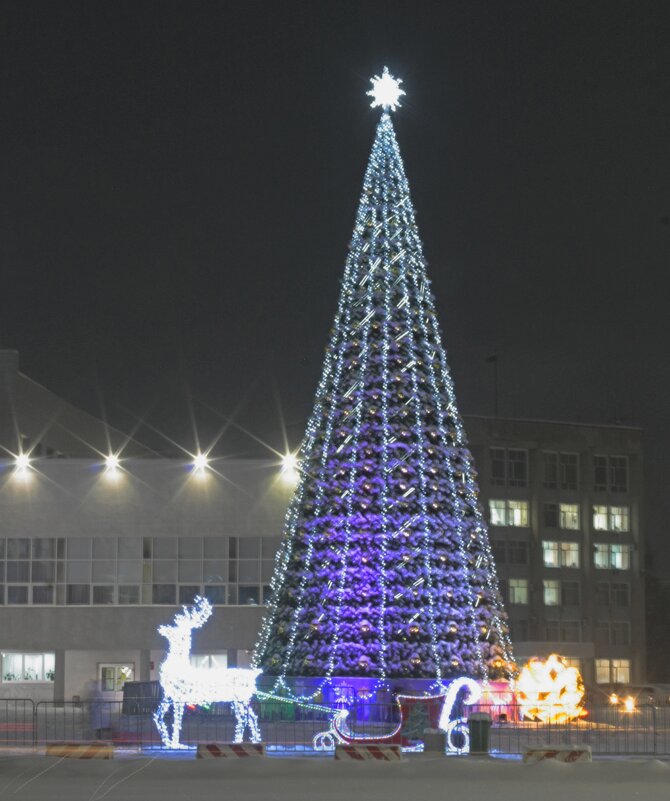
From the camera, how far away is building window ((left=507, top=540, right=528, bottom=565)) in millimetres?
77794

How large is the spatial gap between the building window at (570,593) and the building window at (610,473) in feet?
17.9

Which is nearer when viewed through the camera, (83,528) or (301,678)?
(301,678)

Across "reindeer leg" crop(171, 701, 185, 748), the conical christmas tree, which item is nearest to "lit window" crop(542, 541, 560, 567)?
the conical christmas tree

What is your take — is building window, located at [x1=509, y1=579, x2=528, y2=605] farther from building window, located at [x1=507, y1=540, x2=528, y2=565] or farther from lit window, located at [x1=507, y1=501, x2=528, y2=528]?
lit window, located at [x1=507, y1=501, x2=528, y2=528]

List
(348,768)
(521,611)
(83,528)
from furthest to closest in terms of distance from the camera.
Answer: (521,611), (83,528), (348,768)

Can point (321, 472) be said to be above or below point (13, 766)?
above

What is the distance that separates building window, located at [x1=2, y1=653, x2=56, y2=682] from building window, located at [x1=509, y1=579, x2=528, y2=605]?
3113cm

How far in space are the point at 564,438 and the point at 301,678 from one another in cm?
4829

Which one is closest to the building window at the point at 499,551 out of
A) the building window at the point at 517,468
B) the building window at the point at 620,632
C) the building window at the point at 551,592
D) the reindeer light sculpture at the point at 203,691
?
the building window at the point at 551,592

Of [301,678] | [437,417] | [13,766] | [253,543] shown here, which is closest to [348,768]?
[13,766]

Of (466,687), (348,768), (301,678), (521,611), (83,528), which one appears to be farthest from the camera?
(521,611)

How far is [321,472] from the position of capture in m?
34.4

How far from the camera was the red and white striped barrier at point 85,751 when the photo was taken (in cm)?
2298

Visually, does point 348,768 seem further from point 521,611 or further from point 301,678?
point 521,611
